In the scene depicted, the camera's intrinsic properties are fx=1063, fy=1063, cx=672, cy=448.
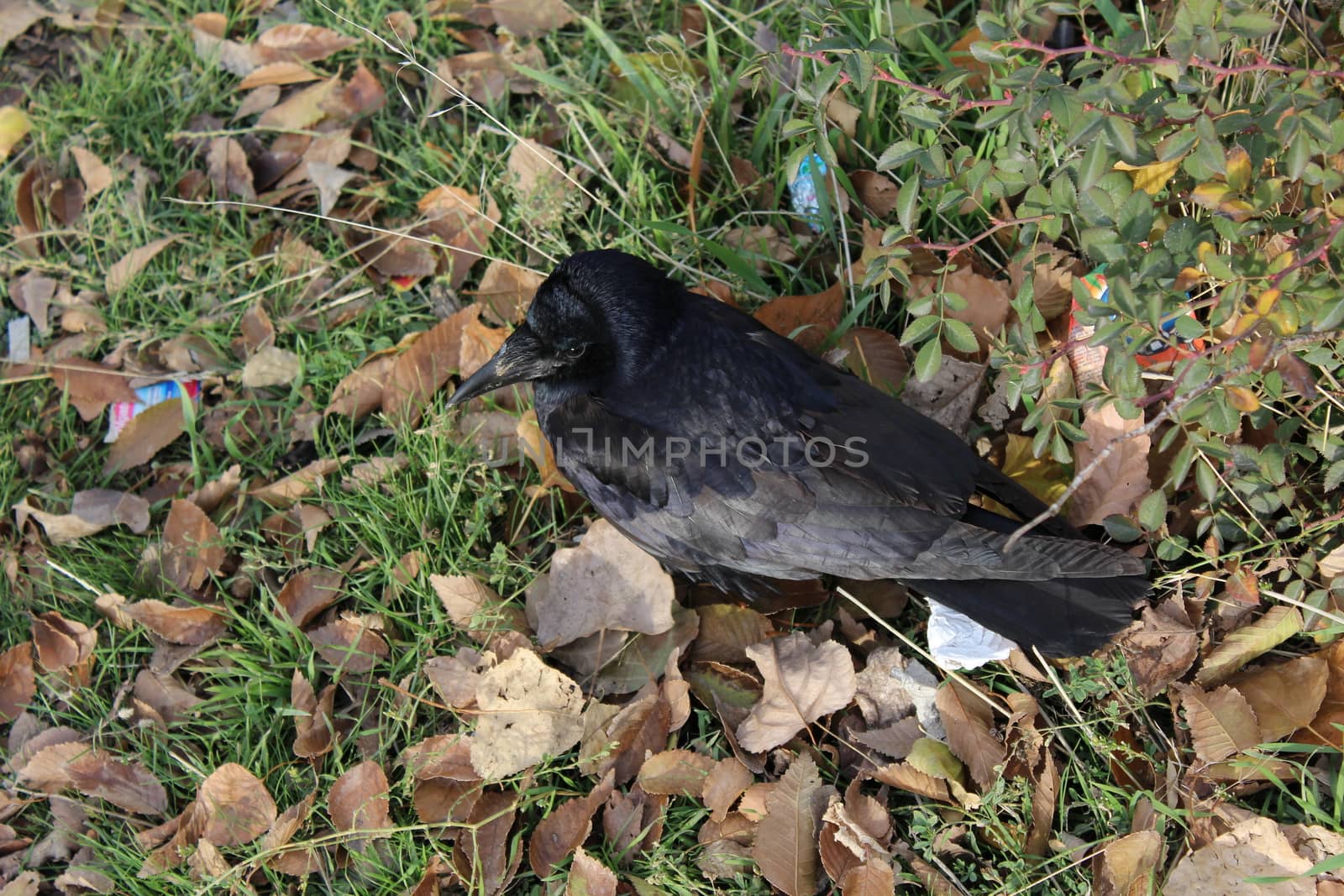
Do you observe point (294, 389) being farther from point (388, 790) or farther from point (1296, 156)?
point (1296, 156)

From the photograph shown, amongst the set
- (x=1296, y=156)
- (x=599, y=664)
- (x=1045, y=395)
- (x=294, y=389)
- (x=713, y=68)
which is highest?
(x=1296, y=156)

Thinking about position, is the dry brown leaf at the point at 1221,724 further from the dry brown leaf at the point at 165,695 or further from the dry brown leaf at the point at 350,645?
the dry brown leaf at the point at 165,695

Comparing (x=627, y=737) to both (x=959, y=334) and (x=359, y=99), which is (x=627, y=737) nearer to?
(x=959, y=334)

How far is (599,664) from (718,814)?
538mm

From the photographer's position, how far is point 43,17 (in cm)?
450

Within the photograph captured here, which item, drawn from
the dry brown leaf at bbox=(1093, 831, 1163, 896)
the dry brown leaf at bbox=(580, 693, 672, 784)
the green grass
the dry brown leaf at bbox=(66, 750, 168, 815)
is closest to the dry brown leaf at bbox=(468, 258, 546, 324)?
the green grass

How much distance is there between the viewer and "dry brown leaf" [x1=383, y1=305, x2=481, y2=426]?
3424 mm

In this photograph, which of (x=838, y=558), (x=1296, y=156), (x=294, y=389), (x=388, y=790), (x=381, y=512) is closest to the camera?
(x=1296, y=156)

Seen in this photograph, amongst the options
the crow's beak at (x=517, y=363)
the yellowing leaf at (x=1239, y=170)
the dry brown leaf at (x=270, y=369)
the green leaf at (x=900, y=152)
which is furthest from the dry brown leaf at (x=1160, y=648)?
the dry brown leaf at (x=270, y=369)

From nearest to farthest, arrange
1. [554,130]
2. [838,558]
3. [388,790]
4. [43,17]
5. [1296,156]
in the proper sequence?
1. [1296,156]
2. [838,558]
3. [388,790]
4. [554,130]
5. [43,17]

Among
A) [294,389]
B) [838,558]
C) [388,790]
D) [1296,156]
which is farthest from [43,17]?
[1296,156]

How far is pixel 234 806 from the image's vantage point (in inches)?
113

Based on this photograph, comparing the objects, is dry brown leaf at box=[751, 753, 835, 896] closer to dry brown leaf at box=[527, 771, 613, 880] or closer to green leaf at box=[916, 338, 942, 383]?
dry brown leaf at box=[527, 771, 613, 880]

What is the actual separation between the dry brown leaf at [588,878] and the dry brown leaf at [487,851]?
168 millimetres
